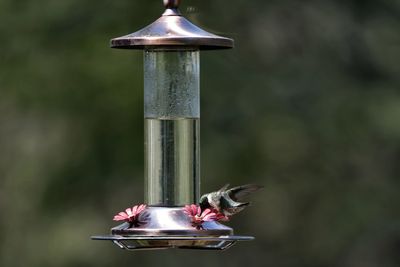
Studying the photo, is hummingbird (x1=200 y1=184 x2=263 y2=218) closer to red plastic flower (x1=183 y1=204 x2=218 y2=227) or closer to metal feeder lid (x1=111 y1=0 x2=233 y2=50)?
red plastic flower (x1=183 y1=204 x2=218 y2=227)

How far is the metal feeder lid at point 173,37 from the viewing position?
23.6ft

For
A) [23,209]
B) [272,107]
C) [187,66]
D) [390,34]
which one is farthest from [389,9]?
[187,66]

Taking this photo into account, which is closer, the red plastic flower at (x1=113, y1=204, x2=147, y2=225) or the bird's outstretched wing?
the red plastic flower at (x1=113, y1=204, x2=147, y2=225)

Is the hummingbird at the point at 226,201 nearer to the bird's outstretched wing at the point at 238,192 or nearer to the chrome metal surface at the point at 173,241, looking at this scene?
the bird's outstretched wing at the point at 238,192

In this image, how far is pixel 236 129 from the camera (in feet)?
50.3

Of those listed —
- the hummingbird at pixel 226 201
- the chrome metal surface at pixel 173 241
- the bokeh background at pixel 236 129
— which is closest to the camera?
the chrome metal surface at pixel 173 241

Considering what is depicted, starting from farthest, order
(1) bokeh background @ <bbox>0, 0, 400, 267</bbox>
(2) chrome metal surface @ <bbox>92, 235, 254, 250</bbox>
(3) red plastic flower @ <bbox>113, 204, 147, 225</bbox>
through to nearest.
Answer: (1) bokeh background @ <bbox>0, 0, 400, 267</bbox> < (3) red plastic flower @ <bbox>113, 204, 147, 225</bbox> < (2) chrome metal surface @ <bbox>92, 235, 254, 250</bbox>

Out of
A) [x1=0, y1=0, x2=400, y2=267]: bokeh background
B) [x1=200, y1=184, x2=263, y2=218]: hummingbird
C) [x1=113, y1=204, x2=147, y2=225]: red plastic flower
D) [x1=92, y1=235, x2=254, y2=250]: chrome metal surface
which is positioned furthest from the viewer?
[x1=0, y1=0, x2=400, y2=267]: bokeh background

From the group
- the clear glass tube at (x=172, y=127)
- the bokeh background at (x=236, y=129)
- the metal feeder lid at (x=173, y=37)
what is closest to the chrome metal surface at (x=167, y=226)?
the clear glass tube at (x=172, y=127)

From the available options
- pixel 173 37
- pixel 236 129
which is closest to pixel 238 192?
pixel 173 37

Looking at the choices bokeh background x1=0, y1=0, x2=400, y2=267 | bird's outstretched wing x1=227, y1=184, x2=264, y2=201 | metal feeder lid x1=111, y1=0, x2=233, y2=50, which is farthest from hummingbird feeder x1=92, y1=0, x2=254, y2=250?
bokeh background x1=0, y1=0, x2=400, y2=267

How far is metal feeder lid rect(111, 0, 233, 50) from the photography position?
7188mm

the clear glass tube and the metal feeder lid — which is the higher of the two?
the metal feeder lid

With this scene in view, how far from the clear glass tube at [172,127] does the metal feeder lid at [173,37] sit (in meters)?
0.22
